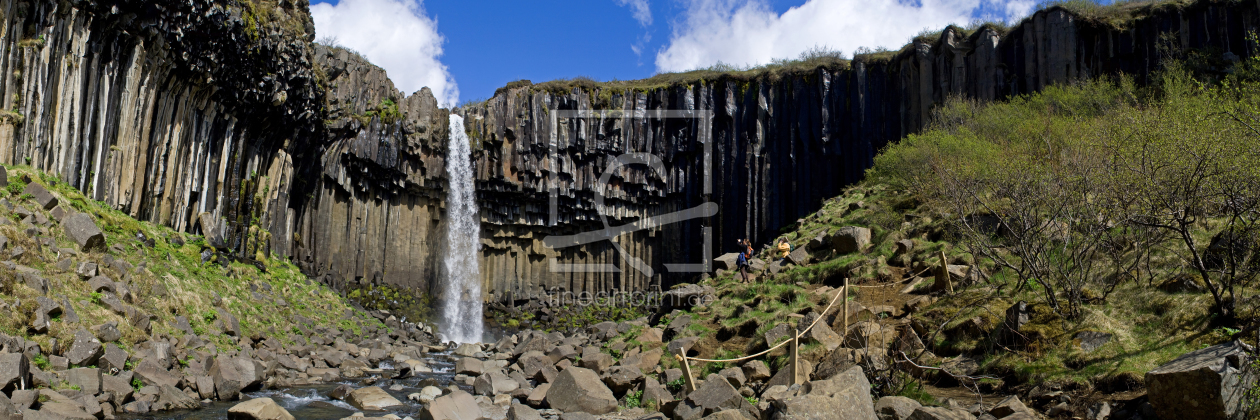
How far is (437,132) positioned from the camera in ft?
102

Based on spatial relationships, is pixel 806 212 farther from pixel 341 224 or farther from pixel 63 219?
pixel 63 219

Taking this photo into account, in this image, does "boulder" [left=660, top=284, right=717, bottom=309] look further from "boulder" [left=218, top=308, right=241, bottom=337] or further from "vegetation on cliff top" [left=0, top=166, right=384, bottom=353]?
"boulder" [left=218, top=308, right=241, bottom=337]

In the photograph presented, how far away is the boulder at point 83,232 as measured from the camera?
13.2 m

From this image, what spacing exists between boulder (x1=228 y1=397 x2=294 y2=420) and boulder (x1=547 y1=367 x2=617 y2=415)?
4.00 m

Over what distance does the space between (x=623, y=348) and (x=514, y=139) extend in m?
18.8

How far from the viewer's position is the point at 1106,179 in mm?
11469

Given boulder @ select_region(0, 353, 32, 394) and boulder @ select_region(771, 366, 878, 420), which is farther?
boulder @ select_region(0, 353, 32, 394)

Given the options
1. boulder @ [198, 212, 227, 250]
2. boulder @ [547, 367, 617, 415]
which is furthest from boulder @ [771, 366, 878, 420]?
boulder @ [198, 212, 227, 250]

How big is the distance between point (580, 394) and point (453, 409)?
6.76 feet

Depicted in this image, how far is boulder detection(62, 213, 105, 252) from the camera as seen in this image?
520 inches

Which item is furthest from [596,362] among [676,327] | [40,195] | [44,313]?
[40,195]

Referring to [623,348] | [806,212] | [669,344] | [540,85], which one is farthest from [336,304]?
[806,212]

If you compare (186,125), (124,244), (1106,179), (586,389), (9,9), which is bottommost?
(586,389)

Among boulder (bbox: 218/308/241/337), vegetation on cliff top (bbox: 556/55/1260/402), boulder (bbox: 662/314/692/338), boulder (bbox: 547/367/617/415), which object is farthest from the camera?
boulder (bbox: 662/314/692/338)
